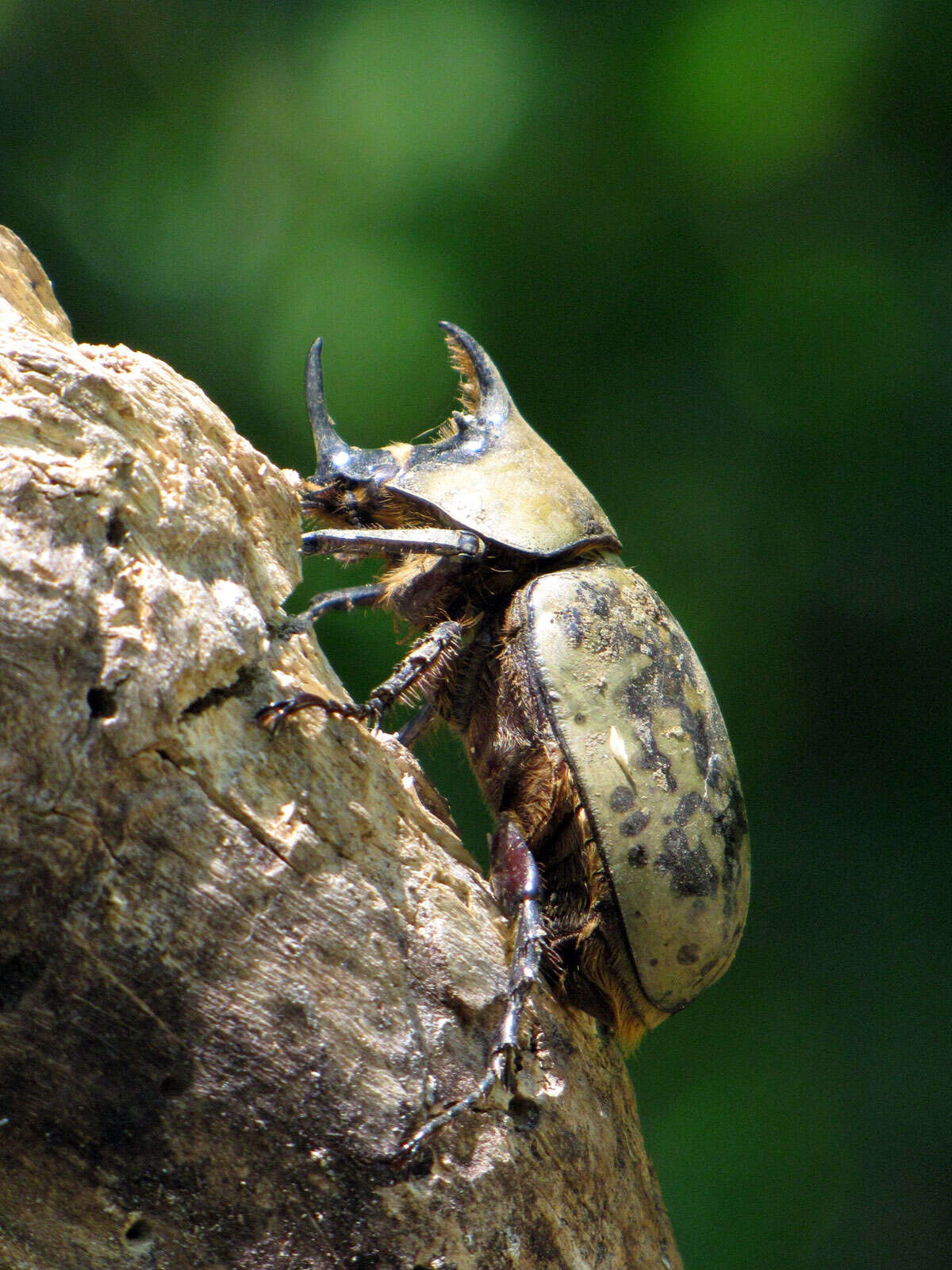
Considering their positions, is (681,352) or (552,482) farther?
(681,352)

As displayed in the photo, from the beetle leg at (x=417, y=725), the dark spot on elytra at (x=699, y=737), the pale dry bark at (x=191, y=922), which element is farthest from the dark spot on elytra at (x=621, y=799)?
the beetle leg at (x=417, y=725)

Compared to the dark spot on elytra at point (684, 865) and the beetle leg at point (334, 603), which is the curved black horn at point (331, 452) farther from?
the dark spot on elytra at point (684, 865)

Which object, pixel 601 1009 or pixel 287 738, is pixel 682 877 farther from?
pixel 287 738

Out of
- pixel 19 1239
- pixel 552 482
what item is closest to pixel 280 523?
pixel 552 482

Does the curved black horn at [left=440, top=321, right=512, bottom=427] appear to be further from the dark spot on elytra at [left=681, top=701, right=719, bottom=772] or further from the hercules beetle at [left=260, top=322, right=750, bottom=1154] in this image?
the dark spot on elytra at [left=681, top=701, right=719, bottom=772]

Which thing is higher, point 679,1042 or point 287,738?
point 287,738

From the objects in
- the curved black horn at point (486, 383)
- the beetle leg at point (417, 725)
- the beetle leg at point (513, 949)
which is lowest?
the beetle leg at point (417, 725)
